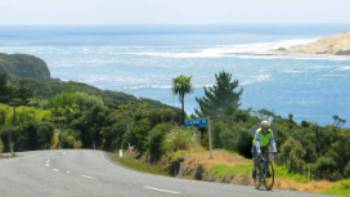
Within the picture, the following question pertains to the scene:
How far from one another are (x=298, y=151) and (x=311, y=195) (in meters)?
8.07

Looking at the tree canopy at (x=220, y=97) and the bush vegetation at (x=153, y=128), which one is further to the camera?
the tree canopy at (x=220, y=97)

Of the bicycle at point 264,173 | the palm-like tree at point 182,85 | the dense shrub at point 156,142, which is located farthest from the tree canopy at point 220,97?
the bicycle at point 264,173

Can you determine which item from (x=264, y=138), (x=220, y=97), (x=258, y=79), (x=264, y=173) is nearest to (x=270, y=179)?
(x=264, y=173)

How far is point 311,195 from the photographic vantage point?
49.6ft

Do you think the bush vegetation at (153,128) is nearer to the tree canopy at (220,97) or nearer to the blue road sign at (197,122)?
the tree canopy at (220,97)

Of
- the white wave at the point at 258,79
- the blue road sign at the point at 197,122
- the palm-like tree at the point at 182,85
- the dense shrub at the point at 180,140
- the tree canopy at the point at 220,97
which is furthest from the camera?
the white wave at the point at 258,79

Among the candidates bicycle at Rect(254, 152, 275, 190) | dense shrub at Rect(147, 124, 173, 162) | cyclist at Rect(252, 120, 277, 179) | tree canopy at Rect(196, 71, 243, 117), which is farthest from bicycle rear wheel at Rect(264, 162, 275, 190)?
tree canopy at Rect(196, 71, 243, 117)

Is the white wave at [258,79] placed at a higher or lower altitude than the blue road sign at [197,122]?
higher

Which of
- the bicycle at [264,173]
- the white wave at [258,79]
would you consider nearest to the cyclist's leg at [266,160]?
the bicycle at [264,173]

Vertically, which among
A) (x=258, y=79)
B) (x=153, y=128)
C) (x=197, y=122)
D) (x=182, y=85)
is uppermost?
(x=258, y=79)

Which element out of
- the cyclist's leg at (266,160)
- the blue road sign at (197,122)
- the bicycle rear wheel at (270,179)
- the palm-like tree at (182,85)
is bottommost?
the bicycle rear wheel at (270,179)

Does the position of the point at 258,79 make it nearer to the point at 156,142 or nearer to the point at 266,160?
the point at 156,142

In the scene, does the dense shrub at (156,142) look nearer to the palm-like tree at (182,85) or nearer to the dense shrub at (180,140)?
the dense shrub at (180,140)

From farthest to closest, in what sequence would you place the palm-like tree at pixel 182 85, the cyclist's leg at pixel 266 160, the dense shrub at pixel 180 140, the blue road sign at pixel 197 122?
the palm-like tree at pixel 182 85
the dense shrub at pixel 180 140
the blue road sign at pixel 197 122
the cyclist's leg at pixel 266 160
